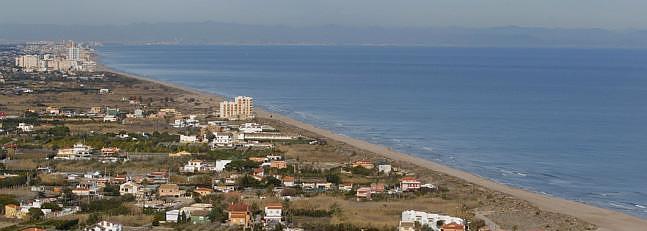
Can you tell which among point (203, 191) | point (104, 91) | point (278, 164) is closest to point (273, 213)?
point (203, 191)

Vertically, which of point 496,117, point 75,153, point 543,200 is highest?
point 496,117

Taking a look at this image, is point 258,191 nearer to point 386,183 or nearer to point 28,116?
point 386,183

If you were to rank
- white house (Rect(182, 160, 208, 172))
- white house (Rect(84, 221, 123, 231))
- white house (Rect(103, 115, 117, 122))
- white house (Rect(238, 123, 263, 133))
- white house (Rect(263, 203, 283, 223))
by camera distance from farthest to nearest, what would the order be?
white house (Rect(103, 115, 117, 122))
white house (Rect(238, 123, 263, 133))
white house (Rect(182, 160, 208, 172))
white house (Rect(263, 203, 283, 223))
white house (Rect(84, 221, 123, 231))

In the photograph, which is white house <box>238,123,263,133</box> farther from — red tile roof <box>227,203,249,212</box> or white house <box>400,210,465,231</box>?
white house <box>400,210,465,231</box>

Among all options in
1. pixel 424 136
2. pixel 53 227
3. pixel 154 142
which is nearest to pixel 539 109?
pixel 424 136

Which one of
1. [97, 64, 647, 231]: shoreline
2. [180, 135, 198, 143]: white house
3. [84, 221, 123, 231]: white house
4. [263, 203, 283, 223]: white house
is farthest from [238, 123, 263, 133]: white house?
[84, 221, 123, 231]: white house

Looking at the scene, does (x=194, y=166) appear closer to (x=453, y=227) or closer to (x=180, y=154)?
(x=180, y=154)

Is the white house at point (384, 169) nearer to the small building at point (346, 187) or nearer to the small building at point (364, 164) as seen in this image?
the small building at point (364, 164)
